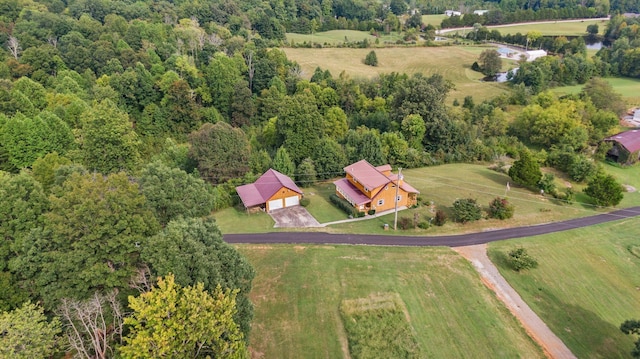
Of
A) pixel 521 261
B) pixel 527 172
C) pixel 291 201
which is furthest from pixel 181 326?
pixel 527 172

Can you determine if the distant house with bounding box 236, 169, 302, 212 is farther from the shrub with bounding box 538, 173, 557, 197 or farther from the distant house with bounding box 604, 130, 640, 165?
the distant house with bounding box 604, 130, 640, 165

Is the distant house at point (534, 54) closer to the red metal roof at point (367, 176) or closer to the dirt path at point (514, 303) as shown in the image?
the red metal roof at point (367, 176)

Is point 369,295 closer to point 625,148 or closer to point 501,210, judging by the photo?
point 501,210

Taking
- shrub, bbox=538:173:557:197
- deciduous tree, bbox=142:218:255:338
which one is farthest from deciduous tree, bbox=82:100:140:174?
shrub, bbox=538:173:557:197

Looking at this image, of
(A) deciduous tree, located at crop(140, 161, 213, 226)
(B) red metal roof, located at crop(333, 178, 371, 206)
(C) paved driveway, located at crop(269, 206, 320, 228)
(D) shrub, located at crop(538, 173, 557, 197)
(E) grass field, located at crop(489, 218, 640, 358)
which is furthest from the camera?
(D) shrub, located at crop(538, 173, 557, 197)

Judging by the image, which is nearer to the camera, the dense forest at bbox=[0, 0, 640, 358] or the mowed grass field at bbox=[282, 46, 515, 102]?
the dense forest at bbox=[0, 0, 640, 358]
